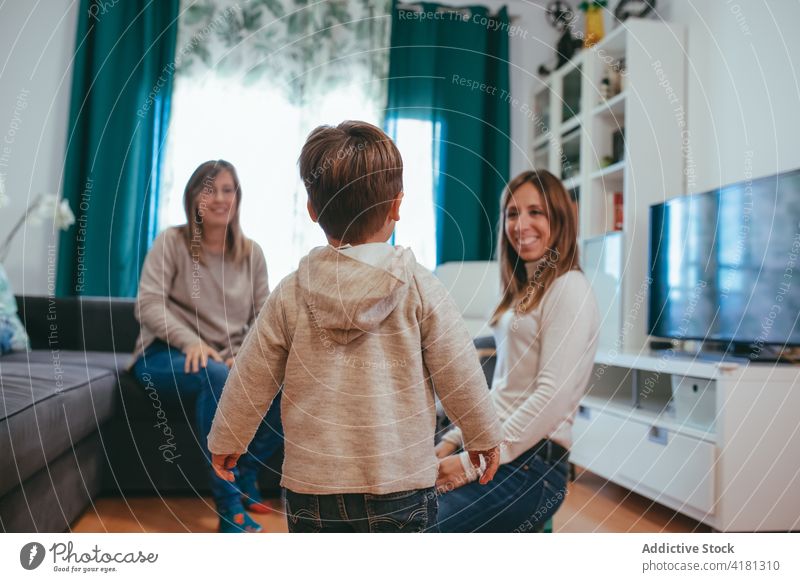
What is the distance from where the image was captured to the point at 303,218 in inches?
41.2

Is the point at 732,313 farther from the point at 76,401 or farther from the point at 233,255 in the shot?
the point at 76,401

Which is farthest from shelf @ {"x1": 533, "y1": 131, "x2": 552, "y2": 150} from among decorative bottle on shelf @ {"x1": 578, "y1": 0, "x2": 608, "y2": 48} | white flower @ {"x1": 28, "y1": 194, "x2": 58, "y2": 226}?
white flower @ {"x1": 28, "y1": 194, "x2": 58, "y2": 226}

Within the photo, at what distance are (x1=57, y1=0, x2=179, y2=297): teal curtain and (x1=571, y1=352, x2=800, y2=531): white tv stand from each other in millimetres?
1655

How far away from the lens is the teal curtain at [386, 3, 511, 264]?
2199 millimetres

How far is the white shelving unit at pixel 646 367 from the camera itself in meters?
1.49

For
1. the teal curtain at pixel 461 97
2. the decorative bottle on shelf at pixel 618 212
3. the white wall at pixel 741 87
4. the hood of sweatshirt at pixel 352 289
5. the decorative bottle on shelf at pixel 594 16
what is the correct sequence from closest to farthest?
the hood of sweatshirt at pixel 352 289 → the white wall at pixel 741 87 → the teal curtain at pixel 461 97 → the decorative bottle on shelf at pixel 618 212 → the decorative bottle on shelf at pixel 594 16

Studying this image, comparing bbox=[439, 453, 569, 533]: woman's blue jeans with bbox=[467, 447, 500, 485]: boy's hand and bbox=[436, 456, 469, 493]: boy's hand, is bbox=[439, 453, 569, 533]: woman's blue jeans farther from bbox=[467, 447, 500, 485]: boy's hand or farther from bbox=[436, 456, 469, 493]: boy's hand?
bbox=[467, 447, 500, 485]: boy's hand

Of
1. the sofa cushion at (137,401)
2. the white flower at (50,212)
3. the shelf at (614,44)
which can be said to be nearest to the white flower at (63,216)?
the white flower at (50,212)

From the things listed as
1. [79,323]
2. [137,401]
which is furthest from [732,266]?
[79,323]

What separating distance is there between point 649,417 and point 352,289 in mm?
1291

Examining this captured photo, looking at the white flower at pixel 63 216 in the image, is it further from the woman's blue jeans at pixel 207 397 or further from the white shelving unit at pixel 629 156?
the white shelving unit at pixel 629 156

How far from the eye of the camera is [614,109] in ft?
8.08

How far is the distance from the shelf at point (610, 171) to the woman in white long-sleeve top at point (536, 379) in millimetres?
1495

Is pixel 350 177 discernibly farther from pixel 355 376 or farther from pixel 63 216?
pixel 63 216
